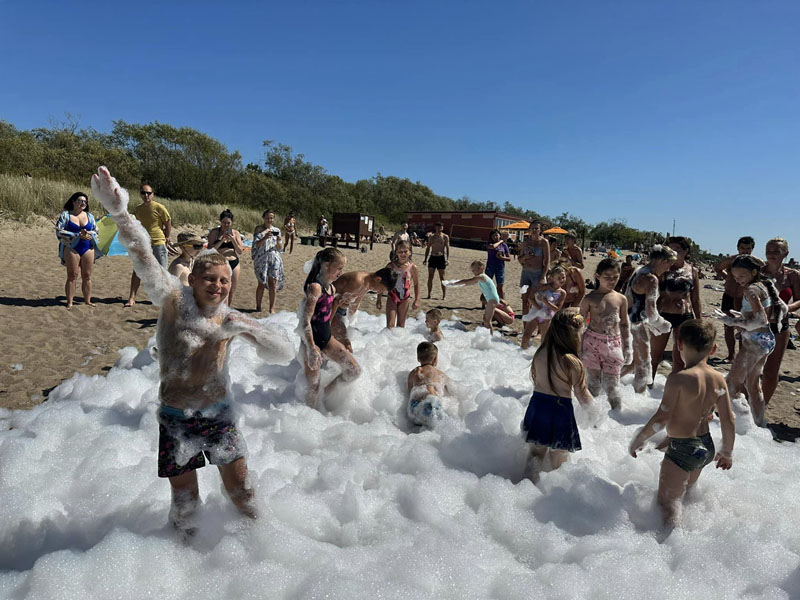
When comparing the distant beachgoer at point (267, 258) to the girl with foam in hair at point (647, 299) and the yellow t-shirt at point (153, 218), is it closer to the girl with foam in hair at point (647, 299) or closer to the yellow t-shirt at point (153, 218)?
the yellow t-shirt at point (153, 218)

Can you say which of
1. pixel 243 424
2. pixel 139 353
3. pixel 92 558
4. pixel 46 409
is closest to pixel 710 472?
pixel 243 424

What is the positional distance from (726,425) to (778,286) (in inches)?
114

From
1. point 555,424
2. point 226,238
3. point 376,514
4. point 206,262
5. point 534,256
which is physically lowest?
point 376,514

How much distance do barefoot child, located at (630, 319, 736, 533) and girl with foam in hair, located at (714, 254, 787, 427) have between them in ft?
5.49

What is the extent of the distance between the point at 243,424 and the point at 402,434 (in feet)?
4.27

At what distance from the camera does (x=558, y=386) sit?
301cm

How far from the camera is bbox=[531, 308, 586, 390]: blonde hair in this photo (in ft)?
9.62

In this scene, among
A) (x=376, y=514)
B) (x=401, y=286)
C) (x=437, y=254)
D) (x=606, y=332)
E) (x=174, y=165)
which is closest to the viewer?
(x=376, y=514)

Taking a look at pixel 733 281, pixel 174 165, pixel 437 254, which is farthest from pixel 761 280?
pixel 174 165

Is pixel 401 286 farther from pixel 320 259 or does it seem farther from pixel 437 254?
pixel 437 254

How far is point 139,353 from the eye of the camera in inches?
199

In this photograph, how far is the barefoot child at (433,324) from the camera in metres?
6.02

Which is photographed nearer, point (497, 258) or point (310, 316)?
point (310, 316)

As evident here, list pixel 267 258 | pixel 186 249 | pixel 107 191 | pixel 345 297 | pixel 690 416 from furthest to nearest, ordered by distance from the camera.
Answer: pixel 267 258 < pixel 186 249 < pixel 345 297 < pixel 690 416 < pixel 107 191
